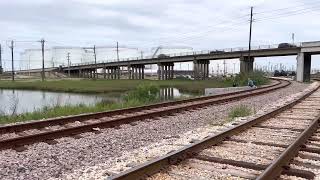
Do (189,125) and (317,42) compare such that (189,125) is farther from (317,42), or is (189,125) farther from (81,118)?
(317,42)

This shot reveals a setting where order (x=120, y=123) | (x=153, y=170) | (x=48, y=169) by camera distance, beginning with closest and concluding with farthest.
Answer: (x=153, y=170) < (x=48, y=169) < (x=120, y=123)

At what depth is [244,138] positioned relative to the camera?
35.0ft

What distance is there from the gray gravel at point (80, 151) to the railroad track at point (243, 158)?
161 centimetres

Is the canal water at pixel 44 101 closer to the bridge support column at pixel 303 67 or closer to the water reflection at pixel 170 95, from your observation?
the water reflection at pixel 170 95

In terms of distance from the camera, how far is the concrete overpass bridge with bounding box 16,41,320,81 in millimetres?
78125

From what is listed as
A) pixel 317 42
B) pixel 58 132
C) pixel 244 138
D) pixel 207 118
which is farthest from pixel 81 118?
pixel 317 42

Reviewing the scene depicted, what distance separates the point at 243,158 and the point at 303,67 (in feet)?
239

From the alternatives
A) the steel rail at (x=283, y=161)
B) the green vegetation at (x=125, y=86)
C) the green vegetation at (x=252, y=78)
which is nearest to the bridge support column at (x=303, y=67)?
the green vegetation at (x=125, y=86)

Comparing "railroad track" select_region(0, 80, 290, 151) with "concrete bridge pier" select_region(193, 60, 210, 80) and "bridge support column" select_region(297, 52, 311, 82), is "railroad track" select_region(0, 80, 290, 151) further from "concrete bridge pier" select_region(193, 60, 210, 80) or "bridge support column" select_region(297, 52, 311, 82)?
"concrete bridge pier" select_region(193, 60, 210, 80)

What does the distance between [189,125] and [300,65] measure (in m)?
67.9

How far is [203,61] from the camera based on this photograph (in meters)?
124

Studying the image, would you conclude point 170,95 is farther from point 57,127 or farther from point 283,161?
point 283,161

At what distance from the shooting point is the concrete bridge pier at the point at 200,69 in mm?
122125

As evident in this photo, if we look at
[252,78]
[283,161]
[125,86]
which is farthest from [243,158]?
[125,86]
